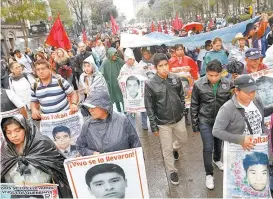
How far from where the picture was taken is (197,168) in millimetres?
4531

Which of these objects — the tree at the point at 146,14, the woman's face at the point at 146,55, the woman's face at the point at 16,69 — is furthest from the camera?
the tree at the point at 146,14

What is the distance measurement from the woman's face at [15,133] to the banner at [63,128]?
5.11 feet

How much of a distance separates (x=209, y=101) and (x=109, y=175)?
1.61m

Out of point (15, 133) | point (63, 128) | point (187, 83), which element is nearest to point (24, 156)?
point (15, 133)

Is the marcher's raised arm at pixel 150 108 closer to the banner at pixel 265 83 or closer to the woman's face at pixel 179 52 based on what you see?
the banner at pixel 265 83

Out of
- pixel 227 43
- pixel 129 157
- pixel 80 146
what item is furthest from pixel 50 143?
pixel 227 43

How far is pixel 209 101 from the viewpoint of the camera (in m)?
3.79

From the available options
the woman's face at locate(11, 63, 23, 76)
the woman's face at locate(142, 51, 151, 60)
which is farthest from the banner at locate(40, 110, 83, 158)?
the woman's face at locate(142, 51, 151, 60)

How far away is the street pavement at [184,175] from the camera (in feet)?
13.1

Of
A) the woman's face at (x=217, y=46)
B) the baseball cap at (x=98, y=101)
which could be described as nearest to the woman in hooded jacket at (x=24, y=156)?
the baseball cap at (x=98, y=101)

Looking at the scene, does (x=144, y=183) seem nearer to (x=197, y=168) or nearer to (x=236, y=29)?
(x=197, y=168)

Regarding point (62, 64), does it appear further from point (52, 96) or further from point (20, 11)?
point (20, 11)

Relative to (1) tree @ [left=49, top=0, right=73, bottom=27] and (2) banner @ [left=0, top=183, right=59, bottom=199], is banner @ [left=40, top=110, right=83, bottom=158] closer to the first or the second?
(2) banner @ [left=0, top=183, right=59, bottom=199]

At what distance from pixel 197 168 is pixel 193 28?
13599 mm
